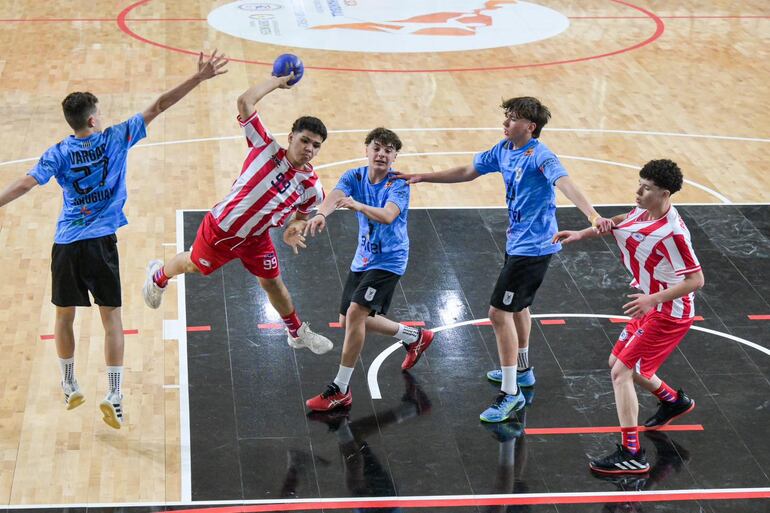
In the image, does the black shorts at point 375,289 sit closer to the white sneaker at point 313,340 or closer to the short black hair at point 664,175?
the white sneaker at point 313,340

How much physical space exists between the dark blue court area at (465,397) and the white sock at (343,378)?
19 centimetres

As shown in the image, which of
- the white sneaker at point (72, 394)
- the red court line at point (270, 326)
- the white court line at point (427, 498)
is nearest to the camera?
the white court line at point (427, 498)

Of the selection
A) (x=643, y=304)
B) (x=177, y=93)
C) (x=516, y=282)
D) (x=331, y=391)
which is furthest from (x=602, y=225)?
(x=177, y=93)

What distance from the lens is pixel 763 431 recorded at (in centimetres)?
779

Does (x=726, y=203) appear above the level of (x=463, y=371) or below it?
below

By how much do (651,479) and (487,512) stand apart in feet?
3.85

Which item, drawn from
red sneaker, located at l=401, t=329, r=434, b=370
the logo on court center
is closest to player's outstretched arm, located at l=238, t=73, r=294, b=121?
red sneaker, located at l=401, t=329, r=434, b=370

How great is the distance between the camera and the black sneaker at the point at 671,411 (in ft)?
25.7

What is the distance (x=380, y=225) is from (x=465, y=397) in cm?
150

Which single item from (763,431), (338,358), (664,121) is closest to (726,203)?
(664,121)

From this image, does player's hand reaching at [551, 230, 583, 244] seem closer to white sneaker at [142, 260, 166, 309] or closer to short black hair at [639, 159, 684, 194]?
short black hair at [639, 159, 684, 194]

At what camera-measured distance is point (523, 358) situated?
8367 millimetres

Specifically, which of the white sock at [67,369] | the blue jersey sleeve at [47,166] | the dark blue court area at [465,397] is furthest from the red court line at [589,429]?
the blue jersey sleeve at [47,166]

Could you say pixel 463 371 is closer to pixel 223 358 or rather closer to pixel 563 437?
pixel 563 437
